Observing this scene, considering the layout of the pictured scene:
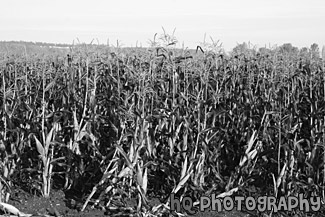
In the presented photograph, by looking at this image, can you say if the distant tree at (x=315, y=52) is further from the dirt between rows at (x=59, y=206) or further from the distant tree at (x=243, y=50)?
the dirt between rows at (x=59, y=206)

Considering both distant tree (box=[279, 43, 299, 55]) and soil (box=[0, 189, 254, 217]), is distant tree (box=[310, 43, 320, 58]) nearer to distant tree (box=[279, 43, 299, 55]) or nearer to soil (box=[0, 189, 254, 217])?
distant tree (box=[279, 43, 299, 55])

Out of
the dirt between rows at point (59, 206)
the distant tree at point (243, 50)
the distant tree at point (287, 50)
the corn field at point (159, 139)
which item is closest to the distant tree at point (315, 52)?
the distant tree at point (287, 50)

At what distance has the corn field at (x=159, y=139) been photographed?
5.80 meters

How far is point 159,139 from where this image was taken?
6.50 metres

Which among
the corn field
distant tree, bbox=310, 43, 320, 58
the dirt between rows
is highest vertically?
distant tree, bbox=310, 43, 320, 58

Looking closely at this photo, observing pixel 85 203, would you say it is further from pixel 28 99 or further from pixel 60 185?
pixel 28 99

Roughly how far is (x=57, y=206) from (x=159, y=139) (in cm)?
158

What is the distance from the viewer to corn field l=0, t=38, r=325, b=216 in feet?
19.0

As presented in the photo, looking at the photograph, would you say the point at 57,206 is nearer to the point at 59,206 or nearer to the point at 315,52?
the point at 59,206

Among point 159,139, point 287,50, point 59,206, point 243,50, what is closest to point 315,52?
point 243,50

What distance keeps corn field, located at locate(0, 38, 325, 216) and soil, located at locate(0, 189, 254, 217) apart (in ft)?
0.36

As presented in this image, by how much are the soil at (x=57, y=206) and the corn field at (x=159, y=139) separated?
109mm

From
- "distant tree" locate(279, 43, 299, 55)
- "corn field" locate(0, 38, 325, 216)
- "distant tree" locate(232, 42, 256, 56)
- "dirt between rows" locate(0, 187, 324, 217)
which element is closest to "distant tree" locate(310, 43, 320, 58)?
"distant tree" locate(279, 43, 299, 55)

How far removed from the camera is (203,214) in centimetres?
570
